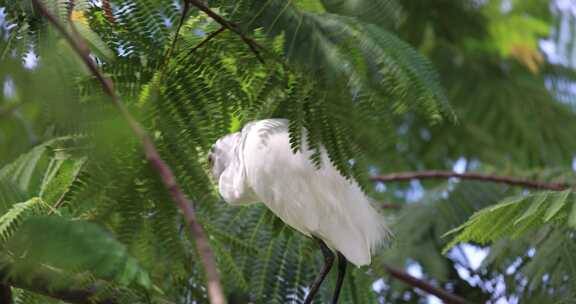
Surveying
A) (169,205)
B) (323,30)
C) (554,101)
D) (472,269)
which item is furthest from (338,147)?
(554,101)

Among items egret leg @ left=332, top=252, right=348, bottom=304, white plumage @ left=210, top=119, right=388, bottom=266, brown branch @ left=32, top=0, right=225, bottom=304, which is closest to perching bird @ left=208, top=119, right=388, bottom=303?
white plumage @ left=210, top=119, right=388, bottom=266

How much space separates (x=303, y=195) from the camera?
97.6 inches

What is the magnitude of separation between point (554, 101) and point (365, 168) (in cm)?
350

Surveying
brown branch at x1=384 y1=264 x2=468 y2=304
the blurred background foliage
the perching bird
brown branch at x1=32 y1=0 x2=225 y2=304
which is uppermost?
brown branch at x1=32 y1=0 x2=225 y2=304

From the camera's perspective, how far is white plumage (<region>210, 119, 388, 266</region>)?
244 centimetres

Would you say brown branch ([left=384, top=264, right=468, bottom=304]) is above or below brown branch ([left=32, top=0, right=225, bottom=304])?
below

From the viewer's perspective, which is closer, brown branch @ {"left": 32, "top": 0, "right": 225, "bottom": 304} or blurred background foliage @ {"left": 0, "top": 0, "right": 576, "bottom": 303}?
brown branch @ {"left": 32, "top": 0, "right": 225, "bottom": 304}

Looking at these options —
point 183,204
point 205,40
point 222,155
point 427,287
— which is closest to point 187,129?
point 205,40

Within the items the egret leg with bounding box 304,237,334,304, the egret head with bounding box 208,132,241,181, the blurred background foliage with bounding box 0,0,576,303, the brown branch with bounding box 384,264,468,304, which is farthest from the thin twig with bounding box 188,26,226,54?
the brown branch with bounding box 384,264,468,304

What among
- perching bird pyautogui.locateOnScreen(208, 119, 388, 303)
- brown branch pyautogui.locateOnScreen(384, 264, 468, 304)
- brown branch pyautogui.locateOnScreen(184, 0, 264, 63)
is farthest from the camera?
brown branch pyautogui.locateOnScreen(384, 264, 468, 304)

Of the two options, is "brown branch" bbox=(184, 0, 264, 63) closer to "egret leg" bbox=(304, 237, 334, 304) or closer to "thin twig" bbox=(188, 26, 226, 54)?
"thin twig" bbox=(188, 26, 226, 54)

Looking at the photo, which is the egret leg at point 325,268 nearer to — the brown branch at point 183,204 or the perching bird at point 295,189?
the perching bird at point 295,189

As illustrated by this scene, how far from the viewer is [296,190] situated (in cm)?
247

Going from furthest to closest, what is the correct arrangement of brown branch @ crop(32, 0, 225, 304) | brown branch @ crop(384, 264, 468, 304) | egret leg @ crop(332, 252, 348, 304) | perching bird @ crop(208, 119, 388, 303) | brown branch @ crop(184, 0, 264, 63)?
brown branch @ crop(384, 264, 468, 304)
egret leg @ crop(332, 252, 348, 304)
perching bird @ crop(208, 119, 388, 303)
brown branch @ crop(184, 0, 264, 63)
brown branch @ crop(32, 0, 225, 304)
